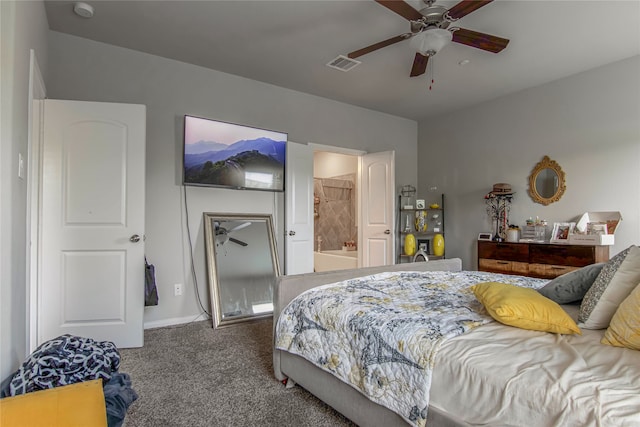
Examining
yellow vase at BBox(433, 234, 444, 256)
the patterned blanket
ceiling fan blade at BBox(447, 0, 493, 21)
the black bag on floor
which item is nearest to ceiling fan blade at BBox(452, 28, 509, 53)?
ceiling fan blade at BBox(447, 0, 493, 21)

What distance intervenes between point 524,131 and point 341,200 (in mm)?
3497

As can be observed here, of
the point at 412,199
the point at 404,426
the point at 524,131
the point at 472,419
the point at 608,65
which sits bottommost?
the point at 404,426

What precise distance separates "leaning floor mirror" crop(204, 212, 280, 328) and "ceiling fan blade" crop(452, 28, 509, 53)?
2.65 metres

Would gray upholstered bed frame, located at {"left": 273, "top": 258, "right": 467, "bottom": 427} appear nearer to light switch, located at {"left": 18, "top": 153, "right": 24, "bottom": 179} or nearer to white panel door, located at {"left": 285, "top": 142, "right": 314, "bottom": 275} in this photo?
light switch, located at {"left": 18, "top": 153, "right": 24, "bottom": 179}

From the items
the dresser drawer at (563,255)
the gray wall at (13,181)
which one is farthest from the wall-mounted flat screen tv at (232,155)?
the dresser drawer at (563,255)

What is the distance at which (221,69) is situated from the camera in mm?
3816

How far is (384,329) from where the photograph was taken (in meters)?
1.46

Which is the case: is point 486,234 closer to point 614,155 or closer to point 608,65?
point 614,155

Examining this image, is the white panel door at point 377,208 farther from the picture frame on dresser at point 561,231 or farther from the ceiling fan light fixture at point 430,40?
the ceiling fan light fixture at point 430,40

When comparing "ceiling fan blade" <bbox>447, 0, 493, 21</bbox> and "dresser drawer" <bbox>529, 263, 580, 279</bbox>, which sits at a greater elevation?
"ceiling fan blade" <bbox>447, 0, 493, 21</bbox>

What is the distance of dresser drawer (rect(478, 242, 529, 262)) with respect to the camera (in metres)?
3.91

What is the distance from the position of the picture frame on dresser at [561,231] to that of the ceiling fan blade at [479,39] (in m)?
2.34

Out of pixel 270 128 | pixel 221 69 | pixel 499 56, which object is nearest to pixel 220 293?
pixel 270 128

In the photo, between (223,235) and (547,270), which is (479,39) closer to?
(547,270)
